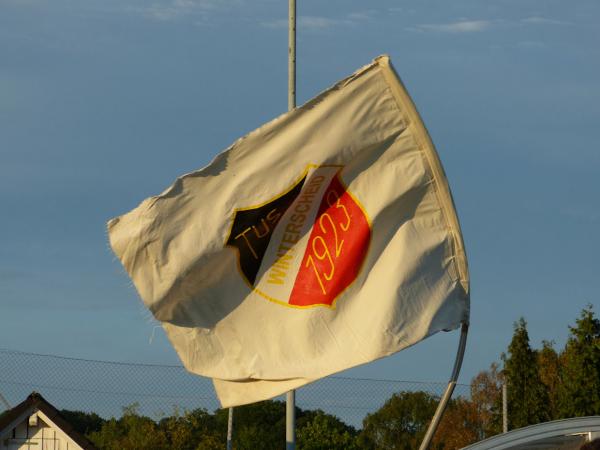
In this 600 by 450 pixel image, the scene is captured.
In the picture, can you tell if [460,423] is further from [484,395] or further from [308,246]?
[308,246]

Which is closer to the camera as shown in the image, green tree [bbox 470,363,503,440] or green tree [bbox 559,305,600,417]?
green tree [bbox 559,305,600,417]

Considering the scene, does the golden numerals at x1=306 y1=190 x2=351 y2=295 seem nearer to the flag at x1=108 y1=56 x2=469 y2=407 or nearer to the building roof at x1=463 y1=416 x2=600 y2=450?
the flag at x1=108 y1=56 x2=469 y2=407

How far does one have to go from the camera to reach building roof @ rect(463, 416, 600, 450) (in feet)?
32.4

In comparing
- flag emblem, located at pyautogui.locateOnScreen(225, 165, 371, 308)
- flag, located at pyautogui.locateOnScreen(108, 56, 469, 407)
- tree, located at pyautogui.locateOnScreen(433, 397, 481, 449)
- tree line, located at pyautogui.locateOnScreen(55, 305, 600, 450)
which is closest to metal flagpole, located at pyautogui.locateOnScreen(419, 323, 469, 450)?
flag, located at pyautogui.locateOnScreen(108, 56, 469, 407)

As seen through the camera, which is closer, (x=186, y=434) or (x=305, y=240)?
(x=305, y=240)

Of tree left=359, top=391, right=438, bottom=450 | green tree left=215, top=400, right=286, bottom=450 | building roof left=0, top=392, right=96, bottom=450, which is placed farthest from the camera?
tree left=359, top=391, right=438, bottom=450

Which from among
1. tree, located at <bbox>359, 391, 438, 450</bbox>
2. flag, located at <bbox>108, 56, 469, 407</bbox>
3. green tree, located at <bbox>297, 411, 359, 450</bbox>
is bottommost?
flag, located at <bbox>108, 56, 469, 407</bbox>

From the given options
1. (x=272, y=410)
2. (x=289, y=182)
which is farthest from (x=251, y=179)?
(x=272, y=410)

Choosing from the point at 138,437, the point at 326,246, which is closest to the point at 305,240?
the point at 326,246

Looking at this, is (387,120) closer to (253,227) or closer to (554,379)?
(253,227)

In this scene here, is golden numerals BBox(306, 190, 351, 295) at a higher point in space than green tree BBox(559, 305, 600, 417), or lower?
lower

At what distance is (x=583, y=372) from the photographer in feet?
81.6

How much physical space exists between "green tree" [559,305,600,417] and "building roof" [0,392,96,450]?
9591mm

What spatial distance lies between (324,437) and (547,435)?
2637cm
